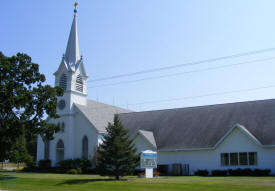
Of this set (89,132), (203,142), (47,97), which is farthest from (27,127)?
(203,142)

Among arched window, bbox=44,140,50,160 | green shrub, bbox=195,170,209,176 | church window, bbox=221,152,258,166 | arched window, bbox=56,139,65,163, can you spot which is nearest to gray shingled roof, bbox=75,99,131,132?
arched window, bbox=56,139,65,163

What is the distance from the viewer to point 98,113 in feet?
171

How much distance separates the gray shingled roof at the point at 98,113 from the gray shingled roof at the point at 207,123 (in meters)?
4.53

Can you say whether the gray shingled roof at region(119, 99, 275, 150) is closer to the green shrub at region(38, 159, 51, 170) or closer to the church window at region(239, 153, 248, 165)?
the church window at region(239, 153, 248, 165)

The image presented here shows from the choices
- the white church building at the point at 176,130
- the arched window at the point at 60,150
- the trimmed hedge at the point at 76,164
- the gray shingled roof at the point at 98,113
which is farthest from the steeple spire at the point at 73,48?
the trimmed hedge at the point at 76,164

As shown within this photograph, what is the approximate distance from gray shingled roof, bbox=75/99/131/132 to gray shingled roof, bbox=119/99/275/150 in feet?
14.9

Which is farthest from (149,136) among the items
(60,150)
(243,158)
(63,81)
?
(63,81)

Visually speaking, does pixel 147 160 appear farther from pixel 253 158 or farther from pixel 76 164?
pixel 76 164

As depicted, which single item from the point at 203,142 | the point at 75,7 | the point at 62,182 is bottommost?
the point at 62,182

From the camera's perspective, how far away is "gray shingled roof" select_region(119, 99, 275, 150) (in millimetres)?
38406

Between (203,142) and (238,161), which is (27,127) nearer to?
(203,142)

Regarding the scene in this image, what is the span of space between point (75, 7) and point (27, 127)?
2341 centimetres

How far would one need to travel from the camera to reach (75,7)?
5384cm

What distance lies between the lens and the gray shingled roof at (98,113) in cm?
4900
